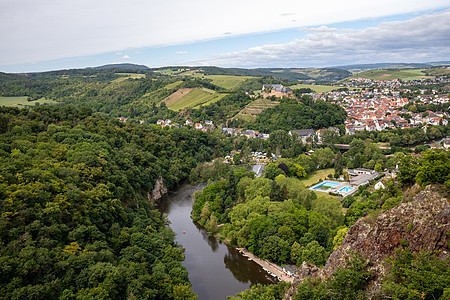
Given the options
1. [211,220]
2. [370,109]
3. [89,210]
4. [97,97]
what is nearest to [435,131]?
[370,109]

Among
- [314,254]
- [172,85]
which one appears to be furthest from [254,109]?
[314,254]

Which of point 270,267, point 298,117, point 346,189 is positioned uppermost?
point 298,117

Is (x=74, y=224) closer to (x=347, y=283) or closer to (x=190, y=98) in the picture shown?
(x=347, y=283)

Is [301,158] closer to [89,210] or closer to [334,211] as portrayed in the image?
[334,211]

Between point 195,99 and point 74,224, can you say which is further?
point 195,99

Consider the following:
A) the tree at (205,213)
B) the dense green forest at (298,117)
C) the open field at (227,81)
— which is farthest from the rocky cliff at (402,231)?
the open field at (227,81)

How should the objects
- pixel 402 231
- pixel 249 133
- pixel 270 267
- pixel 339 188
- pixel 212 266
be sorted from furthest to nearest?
pixel 249 133, pixel 339 188, pixel 212 266, pixel 270 267, pixel 402 231

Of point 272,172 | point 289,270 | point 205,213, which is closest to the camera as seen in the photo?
point 289,270

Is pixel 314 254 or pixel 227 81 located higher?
pixel 227 81
